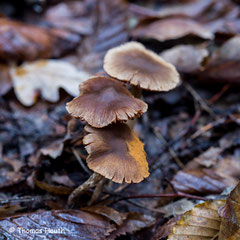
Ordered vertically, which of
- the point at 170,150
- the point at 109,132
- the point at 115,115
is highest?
the point at 115,115

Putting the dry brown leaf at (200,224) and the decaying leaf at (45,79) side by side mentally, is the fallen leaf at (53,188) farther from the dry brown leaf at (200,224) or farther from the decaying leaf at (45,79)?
the decaying leaf at (45,79)

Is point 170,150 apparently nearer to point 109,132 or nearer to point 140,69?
point 140,69

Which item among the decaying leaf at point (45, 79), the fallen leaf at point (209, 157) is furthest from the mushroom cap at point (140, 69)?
the decaying leaf at point (45, 79)

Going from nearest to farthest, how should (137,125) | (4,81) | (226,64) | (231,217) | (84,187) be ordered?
1. (231,217)
2. (84,187)
3. (137,125)
4. (226,64)
5. (4,81)

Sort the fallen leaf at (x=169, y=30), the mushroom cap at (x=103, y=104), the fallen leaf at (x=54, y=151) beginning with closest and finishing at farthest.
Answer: the mushroom cap at (x=103, y=104) → the fallen leaf at (x=54, y=151) → the fallen leaf at (x=169, y=30)

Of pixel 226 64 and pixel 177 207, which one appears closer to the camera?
pixel 177 207

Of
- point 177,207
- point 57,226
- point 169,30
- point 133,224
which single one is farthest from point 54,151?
point 169,30
